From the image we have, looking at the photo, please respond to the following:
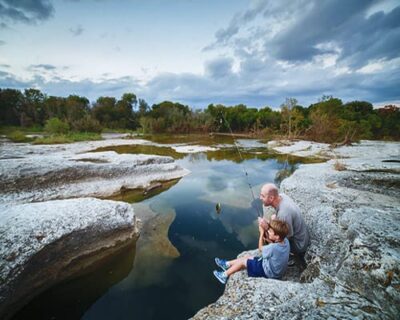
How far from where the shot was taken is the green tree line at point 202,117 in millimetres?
30734

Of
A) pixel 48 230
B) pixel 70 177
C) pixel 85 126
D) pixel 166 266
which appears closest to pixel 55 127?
pixel 85 126

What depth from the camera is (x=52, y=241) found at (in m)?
4.26

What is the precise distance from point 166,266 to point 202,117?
48.5 meters

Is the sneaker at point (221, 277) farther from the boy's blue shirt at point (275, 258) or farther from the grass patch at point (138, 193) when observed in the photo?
the grass patch at point (138, 193)

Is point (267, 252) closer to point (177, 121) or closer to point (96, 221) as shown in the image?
point (96, 221)

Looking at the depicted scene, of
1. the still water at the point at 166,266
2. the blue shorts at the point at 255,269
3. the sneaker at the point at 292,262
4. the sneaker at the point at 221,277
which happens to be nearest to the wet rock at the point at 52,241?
the still water at the point at 166,266

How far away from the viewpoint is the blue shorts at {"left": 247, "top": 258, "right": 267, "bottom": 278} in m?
3.83

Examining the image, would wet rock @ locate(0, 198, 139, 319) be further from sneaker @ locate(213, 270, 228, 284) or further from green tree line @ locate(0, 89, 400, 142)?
green tree line @ locate(0, 89, 400, 142)

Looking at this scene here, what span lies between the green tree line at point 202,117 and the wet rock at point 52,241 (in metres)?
25.3

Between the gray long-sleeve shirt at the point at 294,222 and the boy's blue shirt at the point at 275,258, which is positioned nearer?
the boy's blue shirt at the point at 275,258

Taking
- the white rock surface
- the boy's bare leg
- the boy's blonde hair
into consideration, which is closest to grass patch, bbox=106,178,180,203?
the white rock surface

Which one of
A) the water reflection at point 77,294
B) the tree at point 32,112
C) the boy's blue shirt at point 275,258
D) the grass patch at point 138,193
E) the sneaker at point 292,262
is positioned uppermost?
the tree at point 32,112

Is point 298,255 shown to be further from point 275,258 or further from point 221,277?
point 221,277

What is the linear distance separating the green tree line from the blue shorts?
1046 inches
